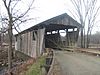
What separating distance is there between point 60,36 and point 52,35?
1.28 m

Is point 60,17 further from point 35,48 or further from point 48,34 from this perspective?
point 48,34

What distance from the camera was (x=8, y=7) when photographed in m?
27.5

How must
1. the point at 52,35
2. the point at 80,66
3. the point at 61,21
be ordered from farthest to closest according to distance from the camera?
the point at 52,35 < the point at 61,21 < the point at 80,66

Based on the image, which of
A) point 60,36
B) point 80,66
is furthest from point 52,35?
point 80,66

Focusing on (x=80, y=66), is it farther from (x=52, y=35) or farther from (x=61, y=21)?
(x=52, y=35)

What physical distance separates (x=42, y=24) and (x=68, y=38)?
18.4ft

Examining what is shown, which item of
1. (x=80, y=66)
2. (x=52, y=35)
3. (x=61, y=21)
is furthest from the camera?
(x=52, y=35)

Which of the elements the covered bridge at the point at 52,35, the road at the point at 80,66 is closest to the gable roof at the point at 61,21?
the covered bridge at the point at 52,35

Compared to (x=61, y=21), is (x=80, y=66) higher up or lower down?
lower down

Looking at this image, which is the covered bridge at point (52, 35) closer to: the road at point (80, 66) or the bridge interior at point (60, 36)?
the bridge interior at point (60, 36)

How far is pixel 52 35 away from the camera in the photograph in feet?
101

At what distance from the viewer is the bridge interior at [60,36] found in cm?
2707

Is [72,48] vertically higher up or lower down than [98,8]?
lower down

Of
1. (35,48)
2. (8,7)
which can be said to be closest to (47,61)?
(35,48)
